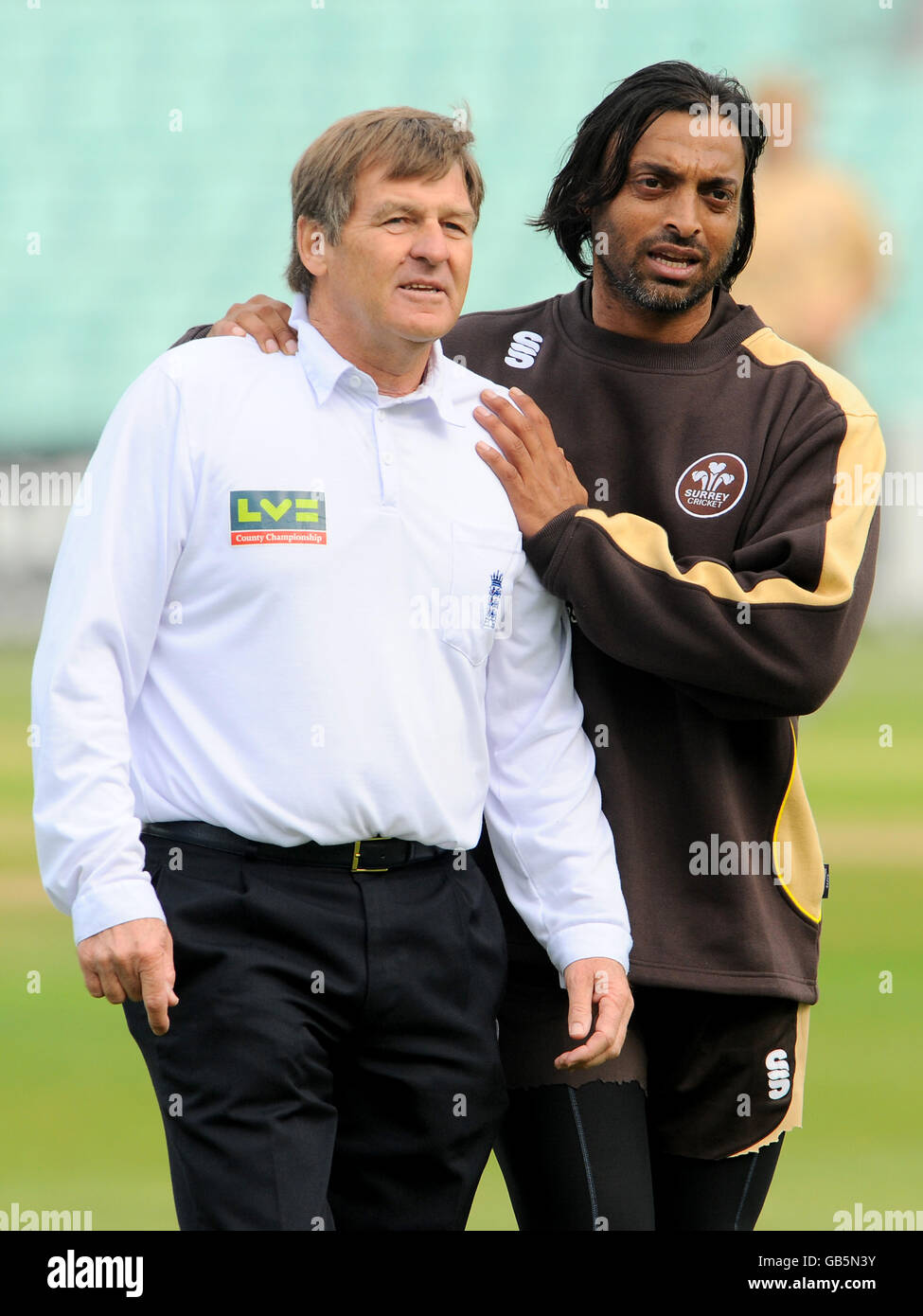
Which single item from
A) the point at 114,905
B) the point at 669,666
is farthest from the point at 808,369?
the point at 114,905

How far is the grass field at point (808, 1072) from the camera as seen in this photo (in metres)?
4.31

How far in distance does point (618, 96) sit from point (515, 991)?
4.55ft

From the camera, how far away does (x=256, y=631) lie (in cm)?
220

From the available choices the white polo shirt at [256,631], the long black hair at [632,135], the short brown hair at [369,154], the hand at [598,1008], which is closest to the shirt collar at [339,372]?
the white polo shirt at [256,631]

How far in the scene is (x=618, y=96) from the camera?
2686 mm

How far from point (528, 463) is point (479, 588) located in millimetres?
225

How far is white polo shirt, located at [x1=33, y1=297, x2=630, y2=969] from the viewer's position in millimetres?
2123

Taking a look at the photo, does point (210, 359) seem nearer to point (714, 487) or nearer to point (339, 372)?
point (339, 372)

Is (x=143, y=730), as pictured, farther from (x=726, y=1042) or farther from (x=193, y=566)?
(x=726, y=1042)

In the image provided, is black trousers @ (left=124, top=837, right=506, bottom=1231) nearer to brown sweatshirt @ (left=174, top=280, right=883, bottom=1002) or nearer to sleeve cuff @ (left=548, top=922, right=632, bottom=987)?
sleeve cuff @ (left=548, top=922, right=632, bottom=987)

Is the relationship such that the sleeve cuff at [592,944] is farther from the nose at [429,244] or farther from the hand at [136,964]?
the nose at [429,244]

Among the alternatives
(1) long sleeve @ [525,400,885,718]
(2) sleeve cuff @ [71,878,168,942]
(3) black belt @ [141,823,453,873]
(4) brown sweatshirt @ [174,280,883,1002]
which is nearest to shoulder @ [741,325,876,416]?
(4) brown sweatshirt @ [174,280,883,1002]

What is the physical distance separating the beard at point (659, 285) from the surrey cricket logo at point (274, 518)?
0.70 m

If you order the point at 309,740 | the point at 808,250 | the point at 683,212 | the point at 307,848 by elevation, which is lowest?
the point at 307,848
